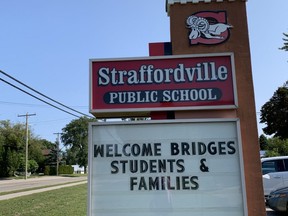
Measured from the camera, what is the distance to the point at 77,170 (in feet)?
348

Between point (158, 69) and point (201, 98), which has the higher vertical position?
point (158, 69)

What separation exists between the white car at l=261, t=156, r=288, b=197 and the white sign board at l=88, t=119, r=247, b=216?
9831 mm

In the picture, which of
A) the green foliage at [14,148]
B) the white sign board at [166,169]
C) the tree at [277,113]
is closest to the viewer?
the white sign board at [166,169]

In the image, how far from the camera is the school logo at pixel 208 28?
16.9 ft

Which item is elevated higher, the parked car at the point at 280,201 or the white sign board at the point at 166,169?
the white sign board at the point at 166,169

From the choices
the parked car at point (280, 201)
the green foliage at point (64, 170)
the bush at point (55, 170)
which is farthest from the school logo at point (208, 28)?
the green foliage at point (64, 170)

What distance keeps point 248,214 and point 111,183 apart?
195 cm

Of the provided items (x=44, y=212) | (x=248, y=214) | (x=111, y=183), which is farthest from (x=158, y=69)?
(x=44, y=212)

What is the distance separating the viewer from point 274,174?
44.8ft

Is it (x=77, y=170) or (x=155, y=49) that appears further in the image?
(x=77, y=170)

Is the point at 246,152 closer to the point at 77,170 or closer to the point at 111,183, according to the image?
the point at 111,183

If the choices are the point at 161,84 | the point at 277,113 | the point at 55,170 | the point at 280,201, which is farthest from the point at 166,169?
the point at 55,170

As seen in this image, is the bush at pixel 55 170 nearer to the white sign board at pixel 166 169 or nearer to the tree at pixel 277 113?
the tree at pixel 277 113

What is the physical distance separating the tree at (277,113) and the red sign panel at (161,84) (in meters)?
41.8
